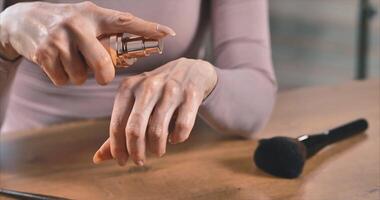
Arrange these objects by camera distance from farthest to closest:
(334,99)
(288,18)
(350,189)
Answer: (288,18), (334,99), (350,189)

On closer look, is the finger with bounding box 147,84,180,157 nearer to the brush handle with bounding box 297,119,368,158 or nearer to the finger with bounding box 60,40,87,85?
the finger with bounding box 60,40,87,85

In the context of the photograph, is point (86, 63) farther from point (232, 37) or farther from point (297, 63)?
point (297, 63)

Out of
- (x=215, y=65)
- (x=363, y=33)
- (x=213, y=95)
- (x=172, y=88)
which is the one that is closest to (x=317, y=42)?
(x=363, y=33)

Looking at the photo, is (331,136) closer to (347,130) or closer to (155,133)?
(347,130)

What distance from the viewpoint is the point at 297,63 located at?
1894mm

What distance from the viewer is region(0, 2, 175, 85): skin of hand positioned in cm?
51

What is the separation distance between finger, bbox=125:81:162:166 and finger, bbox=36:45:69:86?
0.06 meters

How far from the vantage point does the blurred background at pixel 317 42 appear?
177 centimetres

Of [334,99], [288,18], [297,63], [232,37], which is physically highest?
[232,37]

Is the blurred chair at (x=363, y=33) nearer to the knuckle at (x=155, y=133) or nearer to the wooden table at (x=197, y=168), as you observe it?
the wooden table at (x=197, y=168)

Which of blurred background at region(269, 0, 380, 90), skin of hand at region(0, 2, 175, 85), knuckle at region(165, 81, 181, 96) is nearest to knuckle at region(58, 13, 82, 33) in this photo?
skin of hand at region(0, 2, 175, 85)

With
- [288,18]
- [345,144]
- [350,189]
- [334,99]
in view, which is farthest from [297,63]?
[350,189]

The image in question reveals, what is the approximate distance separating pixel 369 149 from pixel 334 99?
6.9 inches

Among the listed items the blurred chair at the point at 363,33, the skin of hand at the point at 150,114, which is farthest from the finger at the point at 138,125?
the blurred chair at the point at 363,33
